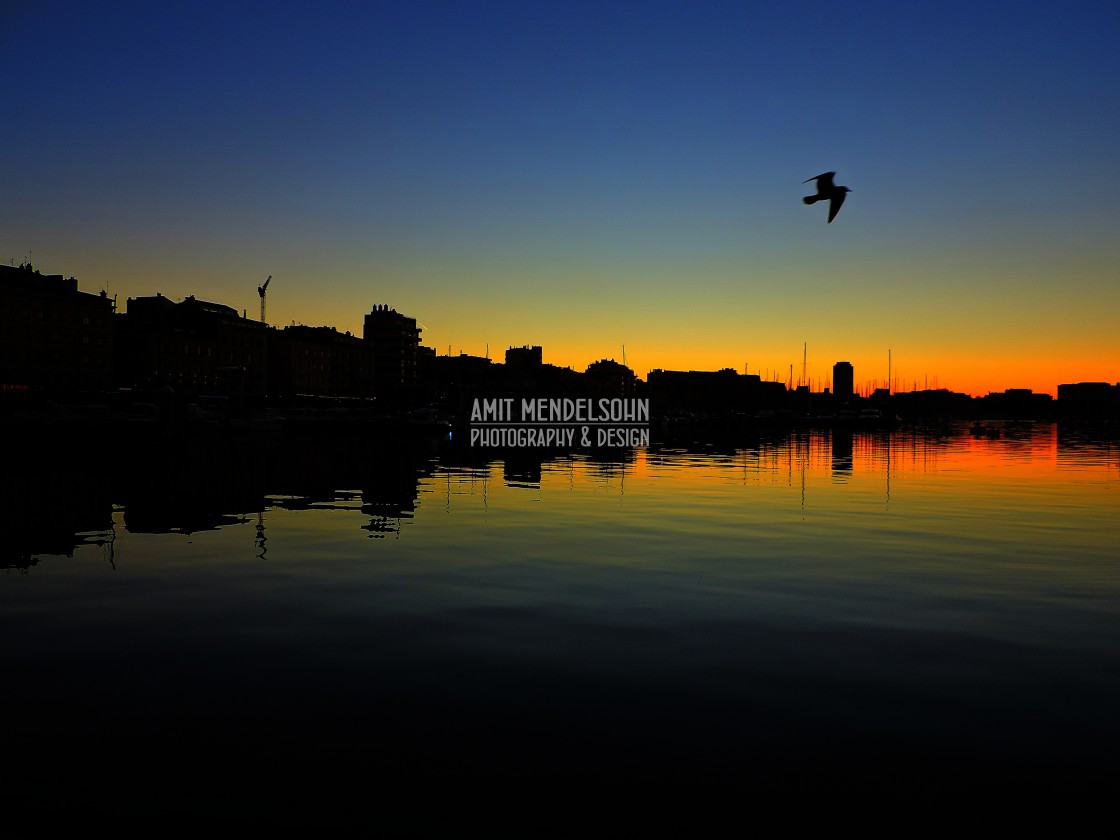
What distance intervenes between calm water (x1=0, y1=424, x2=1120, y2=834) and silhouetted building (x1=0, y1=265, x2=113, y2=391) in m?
155

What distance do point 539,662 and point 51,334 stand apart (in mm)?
185316

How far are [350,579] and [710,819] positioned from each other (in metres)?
13.3

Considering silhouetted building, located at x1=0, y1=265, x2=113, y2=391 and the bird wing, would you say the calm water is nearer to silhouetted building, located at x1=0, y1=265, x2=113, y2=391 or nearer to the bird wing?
the bird wing

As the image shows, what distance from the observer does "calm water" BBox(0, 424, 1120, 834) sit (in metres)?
8.55

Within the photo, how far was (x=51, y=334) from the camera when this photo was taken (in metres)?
170

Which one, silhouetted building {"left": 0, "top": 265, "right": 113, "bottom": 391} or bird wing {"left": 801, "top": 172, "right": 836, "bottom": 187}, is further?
silhouetted building {"left": 0, "top": 265, "right": 113, "bottom": 391}

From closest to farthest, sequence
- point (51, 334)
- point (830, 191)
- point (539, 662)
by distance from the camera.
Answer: point (539, 662) → point (830, 191) → point (51, 334)

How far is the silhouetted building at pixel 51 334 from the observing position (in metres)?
162

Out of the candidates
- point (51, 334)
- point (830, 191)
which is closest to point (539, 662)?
point (830, 191)

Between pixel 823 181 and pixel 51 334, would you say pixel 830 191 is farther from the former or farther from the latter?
pixel 51 334

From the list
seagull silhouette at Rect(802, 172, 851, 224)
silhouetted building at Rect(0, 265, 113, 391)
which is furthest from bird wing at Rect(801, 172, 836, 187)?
silhouetted building at Rect(0, 265, 113, 391)

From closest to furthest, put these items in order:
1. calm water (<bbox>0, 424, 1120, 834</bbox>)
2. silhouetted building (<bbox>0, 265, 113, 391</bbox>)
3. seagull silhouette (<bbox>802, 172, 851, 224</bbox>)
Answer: calm water (<bbox>0, 424, 1120, 834</bbox>) → seagull silhouette (<bbox>802, 172, 851, 224</bbox>) → silhouetted building (<bbox>0, 265, 113, 391</bbox>)

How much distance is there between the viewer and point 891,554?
23891 millimetres

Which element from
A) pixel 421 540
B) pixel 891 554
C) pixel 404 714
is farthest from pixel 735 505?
pixel 404 714
